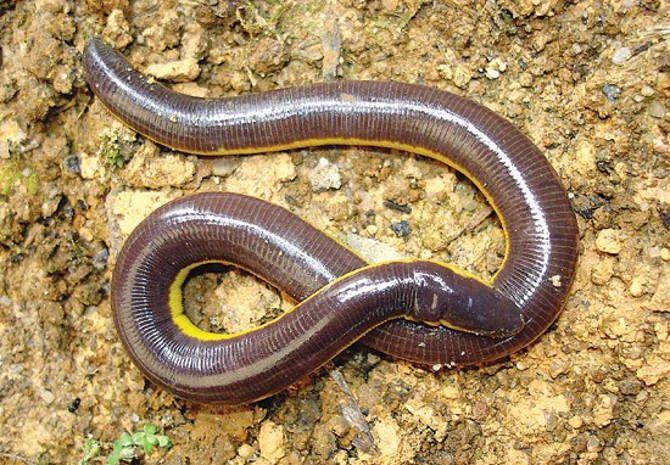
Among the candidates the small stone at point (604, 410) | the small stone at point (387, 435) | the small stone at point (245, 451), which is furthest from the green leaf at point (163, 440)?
the small stone at point (604, 410)

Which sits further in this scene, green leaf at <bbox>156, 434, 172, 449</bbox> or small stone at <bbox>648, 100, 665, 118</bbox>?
green leaf at <bbox>156, 434, 172, 449</bbox>

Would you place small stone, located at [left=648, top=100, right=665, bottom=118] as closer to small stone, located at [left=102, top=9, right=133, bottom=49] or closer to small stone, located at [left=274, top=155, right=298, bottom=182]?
small stone, located at [left=274, top=155, right=298, bottom=182]

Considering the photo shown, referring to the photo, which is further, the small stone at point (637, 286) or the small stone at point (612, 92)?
the small stone at point (612, 92)

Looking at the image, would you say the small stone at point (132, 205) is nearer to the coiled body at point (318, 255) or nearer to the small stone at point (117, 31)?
the coiled body at point (318, 255)

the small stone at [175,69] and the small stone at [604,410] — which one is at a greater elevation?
the small stone at [175,69]

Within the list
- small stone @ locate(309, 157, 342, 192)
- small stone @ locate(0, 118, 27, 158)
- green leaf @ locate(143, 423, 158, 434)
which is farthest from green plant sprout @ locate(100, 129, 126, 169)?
green leaf @ locate(143, 423, 158, 434)

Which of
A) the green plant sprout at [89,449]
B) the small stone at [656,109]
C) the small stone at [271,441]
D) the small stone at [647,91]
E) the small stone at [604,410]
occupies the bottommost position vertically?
the green plant sprout at [89,449]
